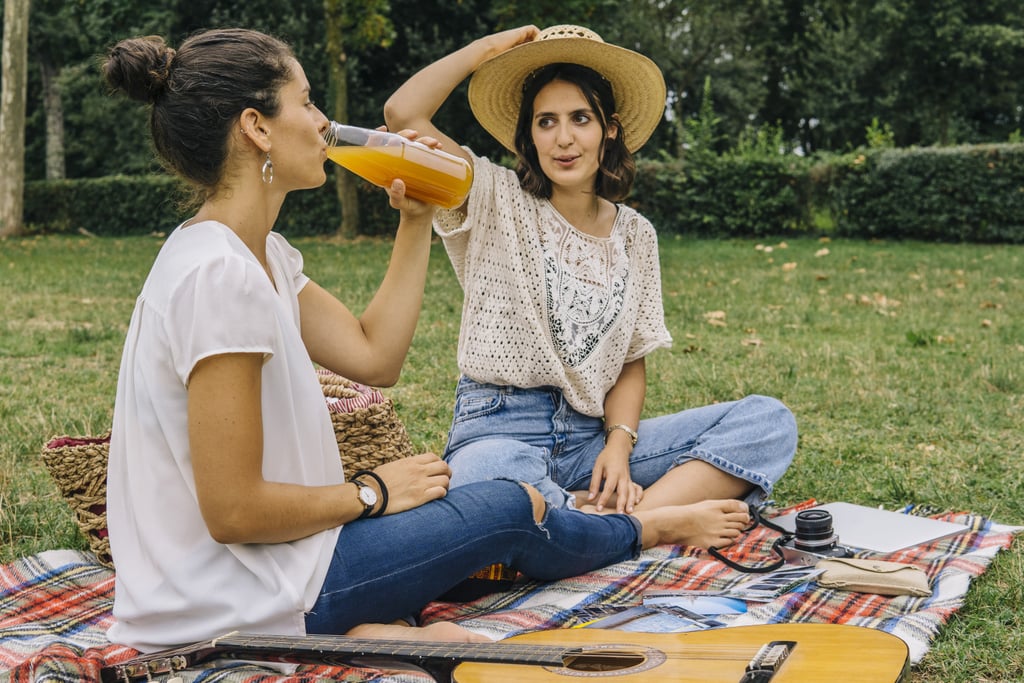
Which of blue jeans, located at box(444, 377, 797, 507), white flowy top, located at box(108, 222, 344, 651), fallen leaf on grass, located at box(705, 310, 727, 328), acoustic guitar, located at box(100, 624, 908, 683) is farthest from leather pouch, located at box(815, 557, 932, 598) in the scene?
fallen leaf on grass, located at box(705, 310, 727, 328)

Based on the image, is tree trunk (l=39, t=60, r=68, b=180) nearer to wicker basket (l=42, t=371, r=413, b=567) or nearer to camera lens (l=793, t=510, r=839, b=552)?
wicker basket (l=42, t=371, r=413, b=567)

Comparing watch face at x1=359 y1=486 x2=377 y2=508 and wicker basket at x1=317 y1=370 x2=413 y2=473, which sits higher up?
watch face at x1=359 y1=486 x2=377 y2=508

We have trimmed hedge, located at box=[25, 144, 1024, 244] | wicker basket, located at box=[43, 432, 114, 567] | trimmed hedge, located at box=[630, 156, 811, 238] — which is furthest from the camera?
trimmed hedge, located at box=[630, 156, 811, 238]

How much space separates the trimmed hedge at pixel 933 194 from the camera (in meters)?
14.4

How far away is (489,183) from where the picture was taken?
334cm

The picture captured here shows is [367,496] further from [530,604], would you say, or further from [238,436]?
[530,604]

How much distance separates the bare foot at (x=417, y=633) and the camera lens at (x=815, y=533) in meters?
1.20

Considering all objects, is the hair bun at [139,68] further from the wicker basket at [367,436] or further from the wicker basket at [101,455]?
the wicker basket at [367,436]

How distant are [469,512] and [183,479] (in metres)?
0.67

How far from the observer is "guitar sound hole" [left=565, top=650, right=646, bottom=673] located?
1952mm

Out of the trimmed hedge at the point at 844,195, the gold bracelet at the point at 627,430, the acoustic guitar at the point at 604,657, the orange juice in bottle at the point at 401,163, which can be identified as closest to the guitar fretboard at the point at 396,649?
the acoustic guitar at the point at 604,657

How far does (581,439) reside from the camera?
343 centimetres

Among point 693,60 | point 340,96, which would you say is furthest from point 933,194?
point 693,60

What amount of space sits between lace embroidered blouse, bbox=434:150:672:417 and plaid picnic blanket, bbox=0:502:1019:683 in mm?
647
